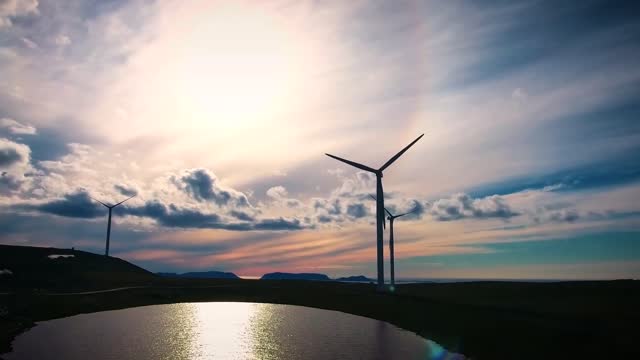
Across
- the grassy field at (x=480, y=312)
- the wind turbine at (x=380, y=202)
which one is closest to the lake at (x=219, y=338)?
the grassy field at (x=480, y=312)

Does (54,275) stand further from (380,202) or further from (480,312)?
(480,312)

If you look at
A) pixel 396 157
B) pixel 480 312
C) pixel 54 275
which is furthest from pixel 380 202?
pixel 54 275

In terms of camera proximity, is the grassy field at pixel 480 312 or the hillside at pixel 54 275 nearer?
the grassy field at pixel 480 312

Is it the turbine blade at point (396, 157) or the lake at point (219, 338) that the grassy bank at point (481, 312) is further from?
the turbine blade at point (396, 157)

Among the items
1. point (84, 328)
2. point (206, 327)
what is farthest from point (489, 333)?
point (84, 328)

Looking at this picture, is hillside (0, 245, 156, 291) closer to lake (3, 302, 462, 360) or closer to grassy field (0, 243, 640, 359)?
grassy field (0, 243, 640, 359)
